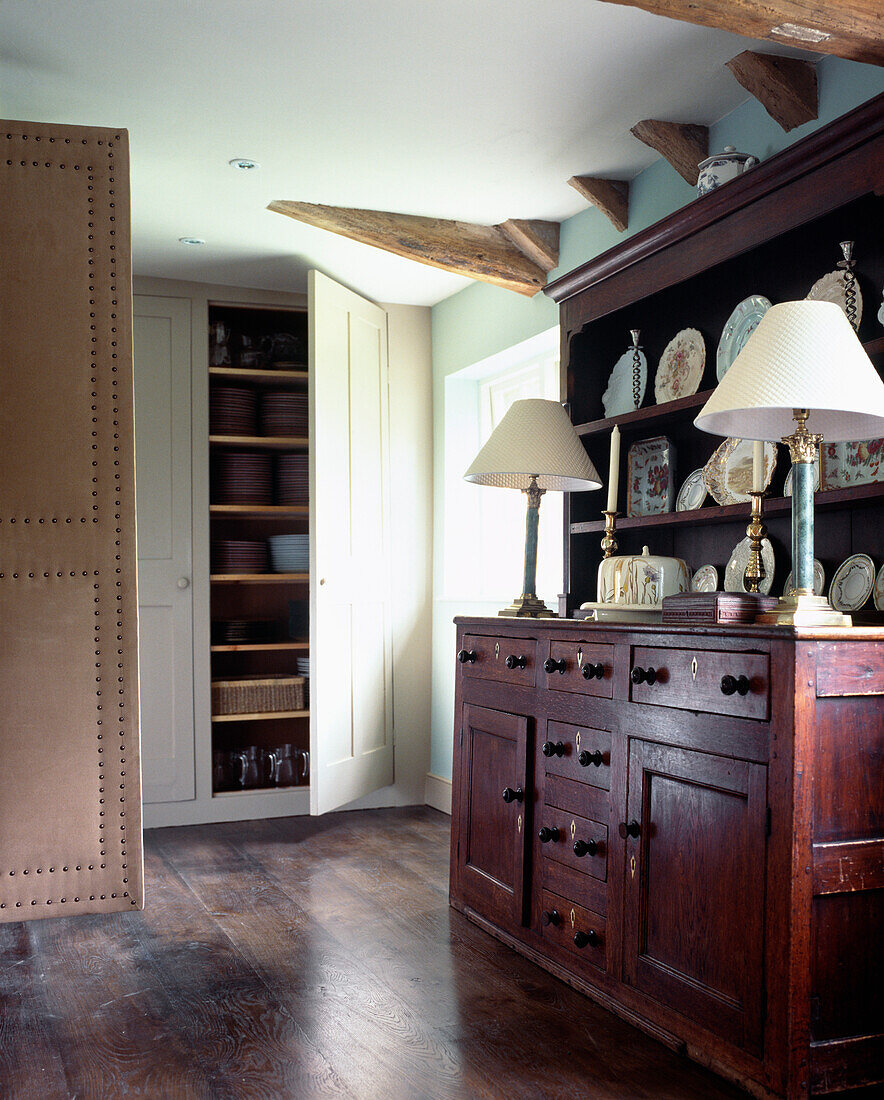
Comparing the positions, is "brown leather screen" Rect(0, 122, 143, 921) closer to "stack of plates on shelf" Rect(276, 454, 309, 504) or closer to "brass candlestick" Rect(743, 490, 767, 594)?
"brass candlestick" Rect(743, 490, 767, 594)

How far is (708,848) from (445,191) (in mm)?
2525

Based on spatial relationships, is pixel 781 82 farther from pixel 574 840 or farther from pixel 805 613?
pixel 574 840

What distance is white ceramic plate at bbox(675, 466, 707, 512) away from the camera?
3.06 meters

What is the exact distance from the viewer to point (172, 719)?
473cm

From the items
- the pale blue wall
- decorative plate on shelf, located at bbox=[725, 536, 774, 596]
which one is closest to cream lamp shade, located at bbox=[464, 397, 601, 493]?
decorative plate on shelf, located at bbox=[725, 536, 774, 596]

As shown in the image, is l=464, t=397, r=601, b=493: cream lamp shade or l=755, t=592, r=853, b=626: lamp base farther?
l=464, t=397, r=601, b=493: cream lamp shade

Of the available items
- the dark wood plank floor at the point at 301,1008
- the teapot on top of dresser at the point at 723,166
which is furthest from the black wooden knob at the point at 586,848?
the teapot on top of dresser at the point at 723,166

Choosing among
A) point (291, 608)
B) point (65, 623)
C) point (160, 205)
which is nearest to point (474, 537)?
point (291, 608)

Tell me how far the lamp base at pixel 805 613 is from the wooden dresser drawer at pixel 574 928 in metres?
0.91

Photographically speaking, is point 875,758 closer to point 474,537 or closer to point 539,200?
point 539,200

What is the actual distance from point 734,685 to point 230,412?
3451 mm

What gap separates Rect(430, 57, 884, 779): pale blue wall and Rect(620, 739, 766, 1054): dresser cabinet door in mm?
1585

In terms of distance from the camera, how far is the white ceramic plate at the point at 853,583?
7.95 ft

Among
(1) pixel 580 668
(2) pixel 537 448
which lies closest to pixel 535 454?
(2) pixel 537 448
